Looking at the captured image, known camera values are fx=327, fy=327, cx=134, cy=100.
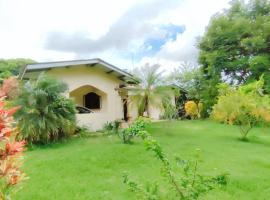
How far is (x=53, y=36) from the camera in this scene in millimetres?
21188

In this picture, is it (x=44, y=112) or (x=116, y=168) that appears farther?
(x=44, y=112)

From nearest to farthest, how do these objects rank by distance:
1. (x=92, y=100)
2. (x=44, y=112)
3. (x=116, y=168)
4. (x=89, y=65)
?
(x=116, y=168) < (x=44, y=112) < (x=89, y=65) < (x=92, y=100)

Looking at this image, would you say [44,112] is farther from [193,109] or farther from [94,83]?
[193,109]

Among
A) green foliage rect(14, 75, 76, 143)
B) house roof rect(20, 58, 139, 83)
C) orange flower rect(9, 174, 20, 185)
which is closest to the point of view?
orange flower rect(9, 174, 20, 185)

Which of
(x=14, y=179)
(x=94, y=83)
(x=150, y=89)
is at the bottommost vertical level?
(x=14, y=179)

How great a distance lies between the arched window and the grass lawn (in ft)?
19.4

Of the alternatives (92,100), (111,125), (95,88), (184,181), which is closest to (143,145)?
(184,181)

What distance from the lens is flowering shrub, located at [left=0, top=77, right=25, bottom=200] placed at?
8.04 feet

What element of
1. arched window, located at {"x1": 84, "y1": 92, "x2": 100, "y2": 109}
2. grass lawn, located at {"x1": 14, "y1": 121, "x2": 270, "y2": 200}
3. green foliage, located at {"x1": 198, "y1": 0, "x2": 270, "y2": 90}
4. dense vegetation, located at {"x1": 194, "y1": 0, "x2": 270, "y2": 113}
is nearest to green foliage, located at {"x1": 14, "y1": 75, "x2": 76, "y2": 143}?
grass lawn, located at {"x1": 14, "y1": 121, "x2": 270, "y2": 200}

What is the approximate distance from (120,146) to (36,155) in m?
2.71

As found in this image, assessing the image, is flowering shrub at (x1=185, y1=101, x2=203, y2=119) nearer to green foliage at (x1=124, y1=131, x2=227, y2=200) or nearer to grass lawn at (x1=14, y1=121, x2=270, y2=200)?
grass lawn at (x1=14, y1=121, x2=270, y2=200)

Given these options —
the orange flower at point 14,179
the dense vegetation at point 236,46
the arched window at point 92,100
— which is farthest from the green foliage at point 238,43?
the orange flower at point 14,179

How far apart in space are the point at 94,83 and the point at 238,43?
44.0ft

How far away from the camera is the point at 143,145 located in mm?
5016
